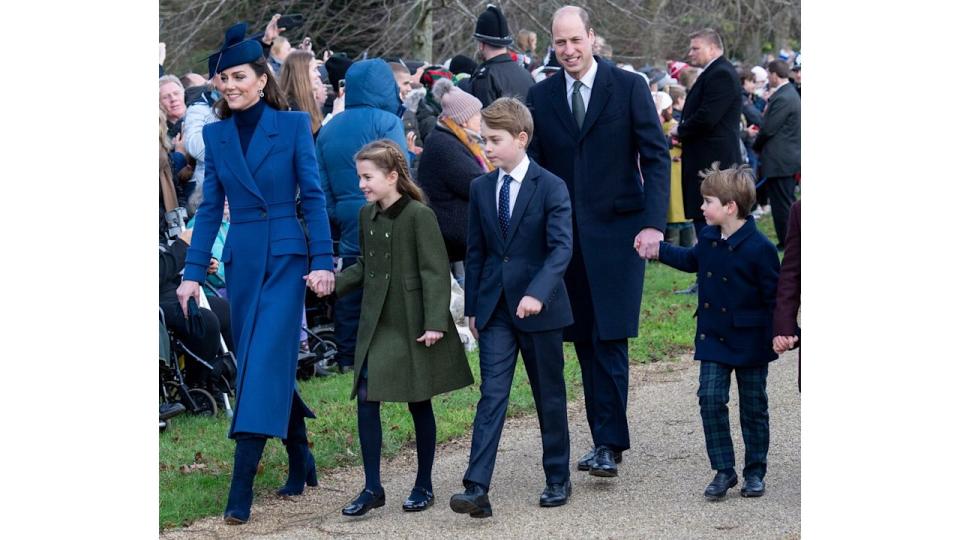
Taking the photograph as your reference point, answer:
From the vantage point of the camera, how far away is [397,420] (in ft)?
28.1

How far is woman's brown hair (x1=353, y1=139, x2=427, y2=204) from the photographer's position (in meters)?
6.57

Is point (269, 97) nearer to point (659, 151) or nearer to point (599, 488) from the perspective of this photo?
point (659, 151)

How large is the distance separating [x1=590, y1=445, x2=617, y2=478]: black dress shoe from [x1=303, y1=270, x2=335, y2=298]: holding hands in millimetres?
1542

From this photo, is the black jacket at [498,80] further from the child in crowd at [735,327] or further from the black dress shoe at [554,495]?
the black dress shoe at [554,495]

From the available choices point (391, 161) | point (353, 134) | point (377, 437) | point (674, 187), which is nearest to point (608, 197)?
point (391, 161)

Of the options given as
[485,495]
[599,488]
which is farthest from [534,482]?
[485,495]

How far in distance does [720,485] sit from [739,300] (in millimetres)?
838

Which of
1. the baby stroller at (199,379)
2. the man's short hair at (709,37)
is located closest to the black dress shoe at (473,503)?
the baby stroller at (199,379)

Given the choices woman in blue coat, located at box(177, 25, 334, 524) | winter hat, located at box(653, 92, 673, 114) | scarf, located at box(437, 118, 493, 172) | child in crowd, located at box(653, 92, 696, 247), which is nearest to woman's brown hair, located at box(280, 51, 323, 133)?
scarf, located at box(437, 118, 493, 172)

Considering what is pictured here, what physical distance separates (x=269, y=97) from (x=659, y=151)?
1.87m

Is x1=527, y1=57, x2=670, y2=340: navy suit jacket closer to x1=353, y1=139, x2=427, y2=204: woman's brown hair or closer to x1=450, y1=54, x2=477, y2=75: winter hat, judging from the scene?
x1=353, y1=139, x2=427, y2=204: woman's brown hair

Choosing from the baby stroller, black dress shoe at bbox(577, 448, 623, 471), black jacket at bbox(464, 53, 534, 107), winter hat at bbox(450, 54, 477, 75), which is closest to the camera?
black dress shoe at bbox(577, 448, 623, 471)

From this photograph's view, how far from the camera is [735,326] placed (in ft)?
21.6

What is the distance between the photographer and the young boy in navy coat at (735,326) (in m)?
6.57
